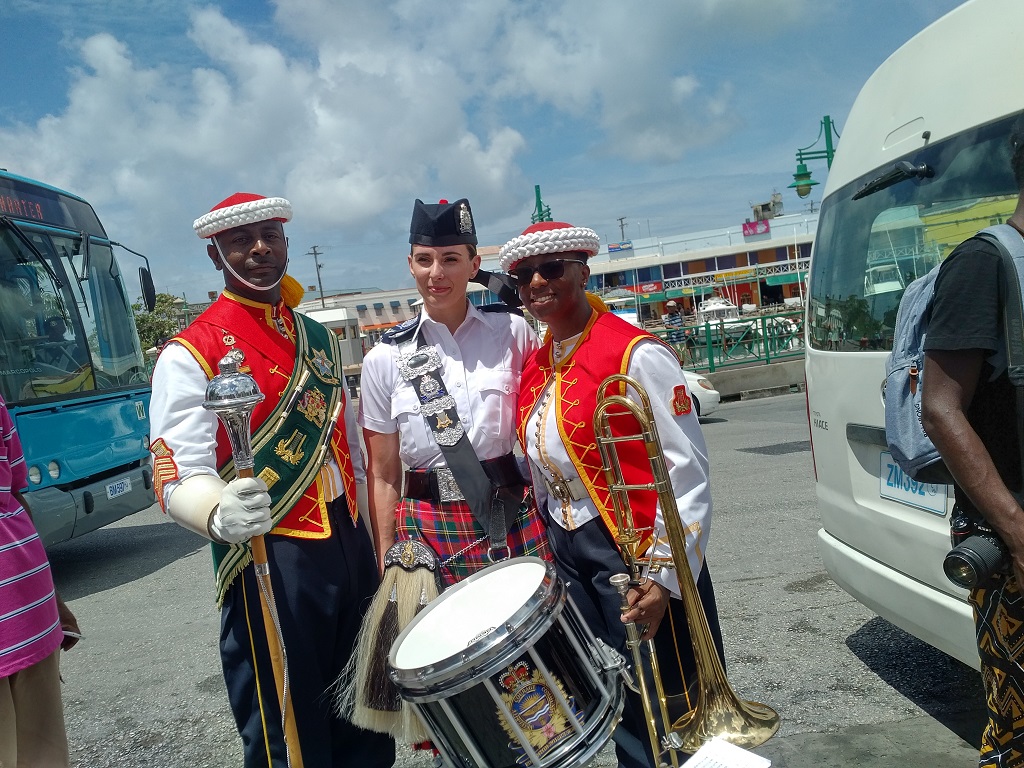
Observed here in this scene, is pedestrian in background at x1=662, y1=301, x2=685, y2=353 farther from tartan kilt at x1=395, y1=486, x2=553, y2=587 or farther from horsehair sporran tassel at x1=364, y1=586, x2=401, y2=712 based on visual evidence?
horsehair sporran tassel at x1=364, y1=586, x2=401, y2=712

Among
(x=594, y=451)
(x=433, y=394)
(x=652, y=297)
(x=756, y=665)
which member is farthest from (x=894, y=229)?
(x=652, y=297)

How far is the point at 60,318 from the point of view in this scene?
7.26 meters

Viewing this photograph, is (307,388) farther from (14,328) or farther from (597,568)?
(14,328)

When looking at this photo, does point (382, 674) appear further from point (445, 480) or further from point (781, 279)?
point (781, 279)

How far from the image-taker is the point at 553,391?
8.55 feet

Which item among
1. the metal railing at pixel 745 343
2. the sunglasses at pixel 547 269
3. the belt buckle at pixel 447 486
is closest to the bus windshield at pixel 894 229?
the sunglasses at pixel 547 269

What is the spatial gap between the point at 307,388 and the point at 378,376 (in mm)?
307

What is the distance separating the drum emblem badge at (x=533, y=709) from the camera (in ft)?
6.48

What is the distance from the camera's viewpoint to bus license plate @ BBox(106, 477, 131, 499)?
7.20m

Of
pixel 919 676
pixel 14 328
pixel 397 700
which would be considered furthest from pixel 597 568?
pixel 14 328

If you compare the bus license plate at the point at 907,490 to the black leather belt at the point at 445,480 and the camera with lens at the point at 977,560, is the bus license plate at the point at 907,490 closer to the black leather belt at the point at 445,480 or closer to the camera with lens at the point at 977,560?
the camera with lens at the point at 977,560

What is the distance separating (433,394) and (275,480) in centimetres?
59

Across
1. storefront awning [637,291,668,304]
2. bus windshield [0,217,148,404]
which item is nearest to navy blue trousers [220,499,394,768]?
bus windshield [0,217,148,404]

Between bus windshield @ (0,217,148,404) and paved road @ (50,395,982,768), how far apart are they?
1767 millimetres
